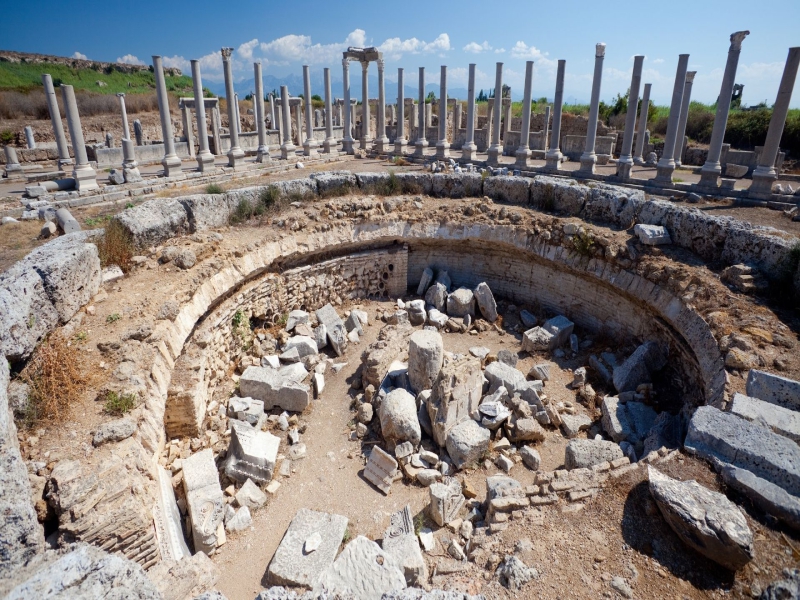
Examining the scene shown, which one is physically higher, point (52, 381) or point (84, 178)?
point (84, 178)

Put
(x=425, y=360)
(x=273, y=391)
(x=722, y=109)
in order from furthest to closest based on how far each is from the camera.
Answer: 1. (x=722, y=109)
2. (x=273, y=391)
3. (x=425, y=360)

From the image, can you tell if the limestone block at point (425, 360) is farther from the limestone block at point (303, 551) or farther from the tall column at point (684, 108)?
the tall column at point (684, 108)

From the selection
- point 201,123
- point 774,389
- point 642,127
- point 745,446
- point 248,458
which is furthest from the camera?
point 642,127

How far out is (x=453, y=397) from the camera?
266 inches

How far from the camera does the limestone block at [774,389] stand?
504 centimetres

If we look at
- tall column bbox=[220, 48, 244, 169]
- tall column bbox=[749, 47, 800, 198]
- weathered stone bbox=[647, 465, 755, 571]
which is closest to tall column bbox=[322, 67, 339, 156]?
tall column bbox=[220, 48, 244, 169]

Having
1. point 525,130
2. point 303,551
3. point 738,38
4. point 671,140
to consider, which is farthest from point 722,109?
point 303,551

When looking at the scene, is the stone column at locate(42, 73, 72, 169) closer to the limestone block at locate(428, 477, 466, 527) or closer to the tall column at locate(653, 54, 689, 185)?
the limestone block at locate(428, 477, 466, 527)

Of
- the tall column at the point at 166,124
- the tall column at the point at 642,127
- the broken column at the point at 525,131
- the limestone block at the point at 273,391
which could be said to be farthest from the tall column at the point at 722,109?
the tall column at the point at 166,124

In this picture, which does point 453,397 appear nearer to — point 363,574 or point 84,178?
point 363,574

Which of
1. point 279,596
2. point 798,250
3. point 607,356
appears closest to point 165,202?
point 279,596

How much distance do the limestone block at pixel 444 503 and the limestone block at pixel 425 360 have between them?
6.41 ft

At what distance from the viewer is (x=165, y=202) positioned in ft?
29.7

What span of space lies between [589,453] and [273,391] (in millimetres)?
4633
